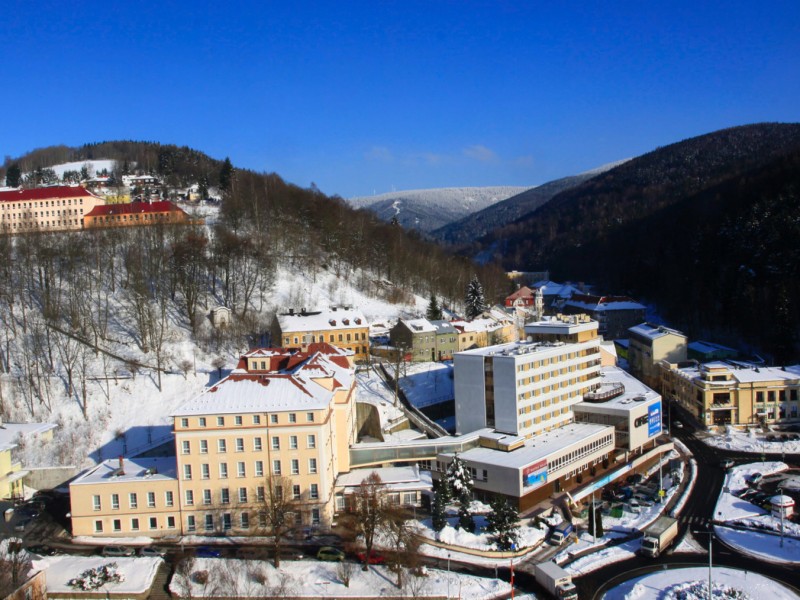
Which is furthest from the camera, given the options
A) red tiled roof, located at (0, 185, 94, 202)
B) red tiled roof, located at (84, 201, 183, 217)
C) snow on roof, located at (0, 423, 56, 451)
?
red tiled roof, located at (0, 185, 94, 202)

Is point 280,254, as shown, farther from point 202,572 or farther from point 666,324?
point 666,324

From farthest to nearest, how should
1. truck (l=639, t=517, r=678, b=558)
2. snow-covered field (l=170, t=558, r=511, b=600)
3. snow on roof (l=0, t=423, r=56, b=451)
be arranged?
1. snow on roof (l=0, t=423, r=56, b=451)
2. truck (l=639, t=517, r=678, b=558)
3. snow-covered field (l=170, t=558, r=511, b=600)

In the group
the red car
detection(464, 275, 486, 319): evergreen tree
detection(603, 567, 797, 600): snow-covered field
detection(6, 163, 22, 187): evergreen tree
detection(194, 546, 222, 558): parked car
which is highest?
detection(6, 163, 22, 187): evergreen tree

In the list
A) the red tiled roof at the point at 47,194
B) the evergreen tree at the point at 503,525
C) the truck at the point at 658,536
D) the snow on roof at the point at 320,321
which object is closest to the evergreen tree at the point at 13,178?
the red tiled roof at the point at 47,194

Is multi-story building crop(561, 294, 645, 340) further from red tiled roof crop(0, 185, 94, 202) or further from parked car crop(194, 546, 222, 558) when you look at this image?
parked car crop(194, 546, 222, 558)

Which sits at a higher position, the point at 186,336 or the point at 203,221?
the point at 203,221

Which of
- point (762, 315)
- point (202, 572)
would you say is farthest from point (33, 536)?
point (762, 315)

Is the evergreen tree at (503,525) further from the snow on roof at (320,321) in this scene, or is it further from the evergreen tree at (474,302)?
the evergreen tree at (474,302)

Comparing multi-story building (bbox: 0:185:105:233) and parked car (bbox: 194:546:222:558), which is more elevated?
multi-story building (bbox: 0:185:105:233)

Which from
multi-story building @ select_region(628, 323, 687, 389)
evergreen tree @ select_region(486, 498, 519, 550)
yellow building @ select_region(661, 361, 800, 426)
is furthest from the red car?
multi-story building @ select_region(628, 323, 687, 389)
